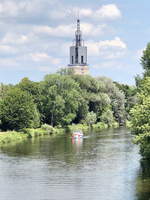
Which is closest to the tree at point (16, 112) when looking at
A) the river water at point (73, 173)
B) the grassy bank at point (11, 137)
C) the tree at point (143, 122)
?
the grassy bank at point (11, 137)

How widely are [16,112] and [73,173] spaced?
44.4 metres

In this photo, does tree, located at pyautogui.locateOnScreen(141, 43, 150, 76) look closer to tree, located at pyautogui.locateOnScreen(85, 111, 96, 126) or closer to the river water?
the river water

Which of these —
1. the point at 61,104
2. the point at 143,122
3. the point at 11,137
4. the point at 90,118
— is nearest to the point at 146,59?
the point at 143,122

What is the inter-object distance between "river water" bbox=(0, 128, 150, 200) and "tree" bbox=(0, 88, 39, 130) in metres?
18.6

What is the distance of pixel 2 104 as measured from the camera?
8900cm

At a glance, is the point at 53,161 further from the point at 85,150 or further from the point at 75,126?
the point at 75,126

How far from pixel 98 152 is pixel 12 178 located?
20.3 meters

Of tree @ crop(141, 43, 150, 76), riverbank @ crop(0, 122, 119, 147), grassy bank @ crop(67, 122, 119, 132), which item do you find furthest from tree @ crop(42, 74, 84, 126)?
tree @ crop(141, 43, 150, 76)

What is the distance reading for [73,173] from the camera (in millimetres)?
45656

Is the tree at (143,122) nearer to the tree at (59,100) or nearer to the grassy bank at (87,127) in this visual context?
the tree at (59,100)

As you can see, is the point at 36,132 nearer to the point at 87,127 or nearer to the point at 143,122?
the point at 87,127

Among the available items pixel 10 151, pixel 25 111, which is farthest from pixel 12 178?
pixel 25 111

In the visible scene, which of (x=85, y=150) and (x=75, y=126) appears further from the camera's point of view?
(x=75, y=126)

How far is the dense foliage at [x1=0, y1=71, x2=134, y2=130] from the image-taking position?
88500mm
